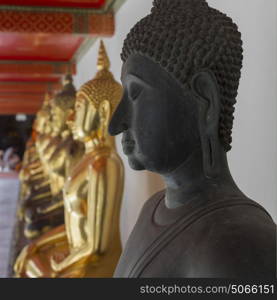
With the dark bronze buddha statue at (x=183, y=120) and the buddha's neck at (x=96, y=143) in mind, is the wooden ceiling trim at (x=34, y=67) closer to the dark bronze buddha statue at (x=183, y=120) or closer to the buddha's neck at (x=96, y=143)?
the buddha's neck at (x=96, y=143)

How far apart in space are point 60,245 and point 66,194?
1.06ft

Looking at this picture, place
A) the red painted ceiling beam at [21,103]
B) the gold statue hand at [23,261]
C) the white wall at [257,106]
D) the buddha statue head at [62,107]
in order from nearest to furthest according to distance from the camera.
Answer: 1. the white wall at [257,106]
2. the gold statue hand at [23,261]
3. the buddha statue head at [62,107]
4. the red painted ceiling beam at [21,103]

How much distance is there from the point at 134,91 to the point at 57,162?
183 centimetres

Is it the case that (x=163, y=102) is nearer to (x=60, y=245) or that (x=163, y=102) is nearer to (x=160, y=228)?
(x=160, y=228)

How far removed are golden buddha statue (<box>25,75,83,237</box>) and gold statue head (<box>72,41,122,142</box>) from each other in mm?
593

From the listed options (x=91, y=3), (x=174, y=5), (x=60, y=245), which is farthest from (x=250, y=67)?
(x=91, y=3)

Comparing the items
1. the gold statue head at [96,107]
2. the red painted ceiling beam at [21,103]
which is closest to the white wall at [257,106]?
the gold statue head at [96,107]

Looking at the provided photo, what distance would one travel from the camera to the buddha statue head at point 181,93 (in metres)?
0.96

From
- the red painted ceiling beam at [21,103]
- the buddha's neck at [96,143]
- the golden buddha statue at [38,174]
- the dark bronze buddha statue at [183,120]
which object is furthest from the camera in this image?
the red painted ceiling beam at [21,103]

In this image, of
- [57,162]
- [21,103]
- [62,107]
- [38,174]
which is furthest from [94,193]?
[21,103]

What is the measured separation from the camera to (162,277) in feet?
3.02

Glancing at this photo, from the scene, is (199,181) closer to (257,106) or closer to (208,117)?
(208,117)

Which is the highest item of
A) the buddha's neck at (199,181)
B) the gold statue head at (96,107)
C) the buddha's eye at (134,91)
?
the buddha's eye at (134,91)

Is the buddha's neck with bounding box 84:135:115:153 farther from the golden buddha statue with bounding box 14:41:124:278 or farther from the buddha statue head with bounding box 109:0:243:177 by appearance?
the buddha statue head with bounding box 109:0:243:177
